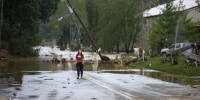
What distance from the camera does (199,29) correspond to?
48469mm

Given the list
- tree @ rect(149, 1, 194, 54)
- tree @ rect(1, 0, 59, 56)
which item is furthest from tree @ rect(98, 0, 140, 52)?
tree @ rect(149, 1, 194, 54)

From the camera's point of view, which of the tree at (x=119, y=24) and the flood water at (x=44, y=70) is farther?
the tree at (x=119, y=24)

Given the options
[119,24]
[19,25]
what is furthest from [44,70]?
[119,24]

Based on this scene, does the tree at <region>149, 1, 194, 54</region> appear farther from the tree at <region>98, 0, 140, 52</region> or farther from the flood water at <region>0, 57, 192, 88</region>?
the tree at <region>98, 0, 140, 52</region>

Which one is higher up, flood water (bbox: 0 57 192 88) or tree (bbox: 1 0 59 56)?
tree (bbox: 1 0 59 56)

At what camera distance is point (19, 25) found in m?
62.4

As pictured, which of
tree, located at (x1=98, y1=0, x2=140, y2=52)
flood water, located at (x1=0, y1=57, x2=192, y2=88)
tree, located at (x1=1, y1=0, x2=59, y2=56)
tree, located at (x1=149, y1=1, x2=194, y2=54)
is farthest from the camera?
tree, located at (x1=98, y1=0, x2=140, y2=52)

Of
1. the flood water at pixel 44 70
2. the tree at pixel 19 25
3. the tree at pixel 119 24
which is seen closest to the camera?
the flood water at pixel 44 70

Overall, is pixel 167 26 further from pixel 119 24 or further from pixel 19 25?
pixel 119 24

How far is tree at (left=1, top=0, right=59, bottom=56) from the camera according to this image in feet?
189

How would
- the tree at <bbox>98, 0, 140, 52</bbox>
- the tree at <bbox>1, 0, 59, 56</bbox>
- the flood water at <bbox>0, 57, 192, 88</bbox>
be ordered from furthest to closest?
1. the tree at <bbox>98, 0, 140, 52</bbox>
2. the tree at <bbox>1, 0, 59, 56</bbox>
3. the flood water at <bbox>0, 57, 192, 88</bbox>

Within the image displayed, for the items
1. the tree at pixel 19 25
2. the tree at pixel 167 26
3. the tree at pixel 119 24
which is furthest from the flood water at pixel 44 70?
the tree at pixel 119 24

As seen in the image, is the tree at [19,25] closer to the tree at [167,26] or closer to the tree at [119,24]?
the tree at [167,26]

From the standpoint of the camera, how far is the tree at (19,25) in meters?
57.7
